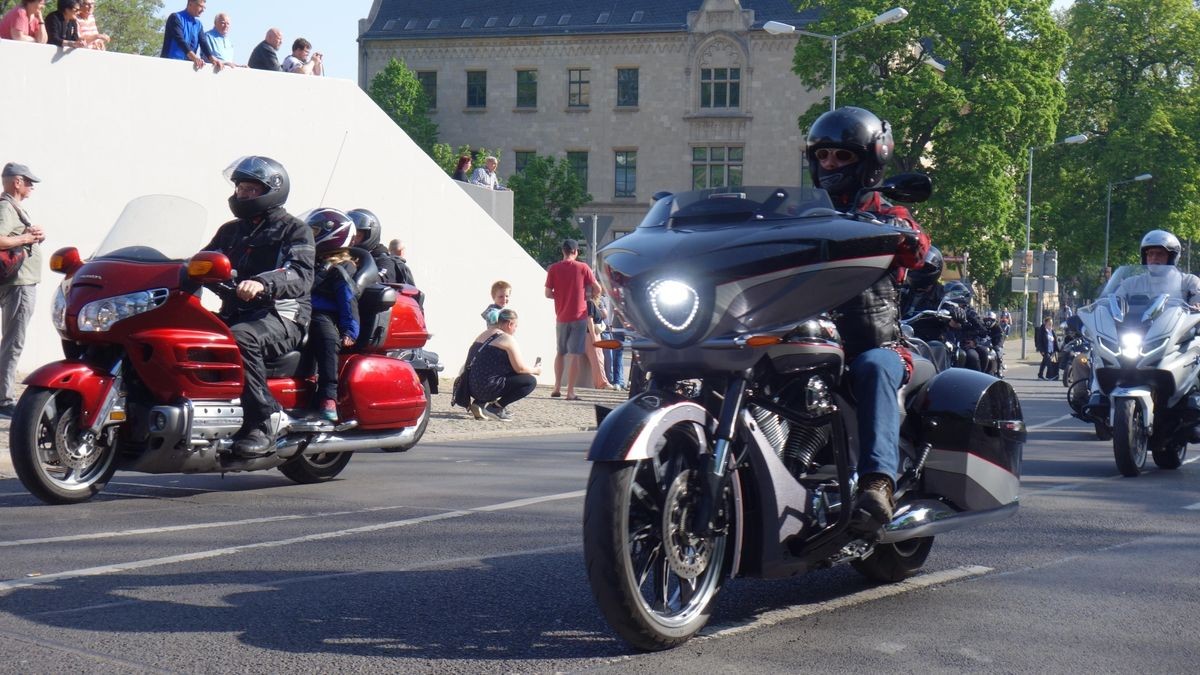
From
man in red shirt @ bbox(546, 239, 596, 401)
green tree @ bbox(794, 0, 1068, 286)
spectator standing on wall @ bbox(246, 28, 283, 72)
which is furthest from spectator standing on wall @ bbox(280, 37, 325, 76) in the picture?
green tree @ bbox(794, 0, 1068, 286)

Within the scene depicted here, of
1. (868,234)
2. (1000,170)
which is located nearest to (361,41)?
(1000,170)

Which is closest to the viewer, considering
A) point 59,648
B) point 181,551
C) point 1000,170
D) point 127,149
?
point 59,648

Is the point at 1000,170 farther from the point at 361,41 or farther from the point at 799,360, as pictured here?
the point at 799,360

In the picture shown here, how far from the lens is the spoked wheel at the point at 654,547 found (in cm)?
443

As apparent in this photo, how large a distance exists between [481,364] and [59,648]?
1023 centimetres

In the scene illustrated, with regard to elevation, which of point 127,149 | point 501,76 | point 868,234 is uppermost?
point 501,76

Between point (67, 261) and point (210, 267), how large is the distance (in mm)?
1139

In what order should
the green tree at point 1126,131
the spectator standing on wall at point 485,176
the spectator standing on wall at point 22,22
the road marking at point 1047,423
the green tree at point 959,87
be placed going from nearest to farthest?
the spectator standing on wall at point 22,22 < the road marking at point 1047,423 < the spectator standing on wall at point 485,176 < the green tree at point 959,87 < the green tree at point 1126,131

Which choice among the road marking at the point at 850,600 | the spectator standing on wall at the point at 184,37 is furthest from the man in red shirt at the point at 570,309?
the road marking at the point at 850,600

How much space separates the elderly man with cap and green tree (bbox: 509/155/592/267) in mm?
48669

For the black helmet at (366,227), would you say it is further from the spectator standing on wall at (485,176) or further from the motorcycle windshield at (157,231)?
the spectator standing on wall at (485,176)

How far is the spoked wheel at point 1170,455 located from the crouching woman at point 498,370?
5651 mm

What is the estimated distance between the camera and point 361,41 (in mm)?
75375

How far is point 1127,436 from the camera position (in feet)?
36.5
